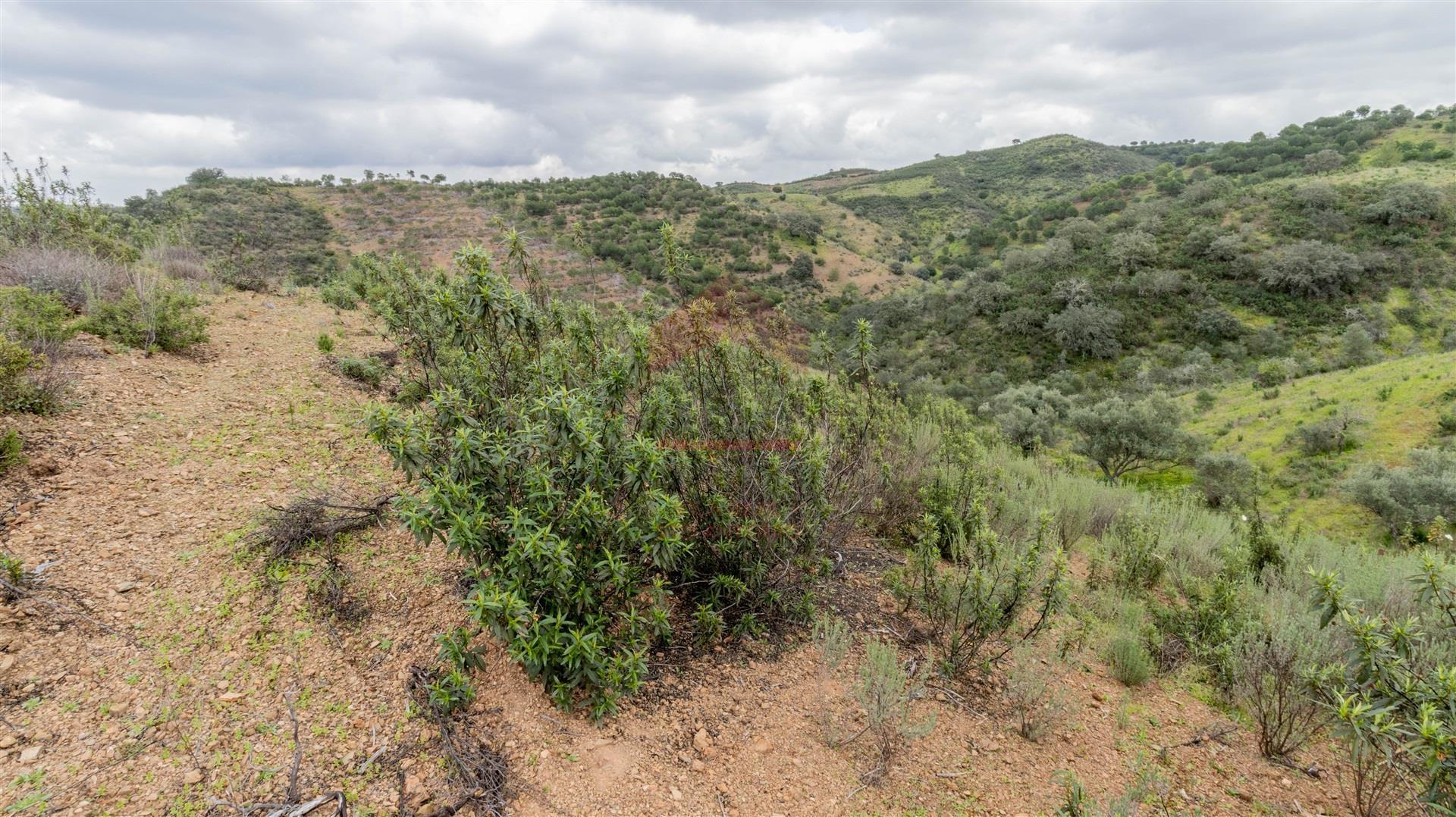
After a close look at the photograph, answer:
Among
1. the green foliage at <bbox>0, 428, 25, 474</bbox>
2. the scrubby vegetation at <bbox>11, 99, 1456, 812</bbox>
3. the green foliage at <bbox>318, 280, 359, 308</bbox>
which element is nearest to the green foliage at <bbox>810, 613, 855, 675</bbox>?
the scrubby vegetation at <bbox>11, 99, 1456, 812</bbox>

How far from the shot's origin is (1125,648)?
4352 mm

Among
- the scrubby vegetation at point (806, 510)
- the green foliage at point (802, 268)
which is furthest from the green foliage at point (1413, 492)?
the green foliage at point (802, 268)

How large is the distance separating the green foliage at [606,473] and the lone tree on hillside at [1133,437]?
48.7ft

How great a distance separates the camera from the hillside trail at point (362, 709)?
2.74 m

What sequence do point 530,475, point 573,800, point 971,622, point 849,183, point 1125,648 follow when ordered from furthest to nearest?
point 849,183 → point 1125,648 → point 971,622 → point 530,475 → point 573,800

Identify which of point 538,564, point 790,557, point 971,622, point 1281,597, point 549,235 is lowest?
point 1281,597

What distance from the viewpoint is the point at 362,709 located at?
10.2ft

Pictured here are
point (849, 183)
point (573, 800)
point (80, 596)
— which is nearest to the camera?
point (573, 800)

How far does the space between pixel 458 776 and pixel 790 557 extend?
2.33 m

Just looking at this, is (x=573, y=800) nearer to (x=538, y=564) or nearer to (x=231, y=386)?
(x=538, y=564)

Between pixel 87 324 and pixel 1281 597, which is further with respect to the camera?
pixel 87 324

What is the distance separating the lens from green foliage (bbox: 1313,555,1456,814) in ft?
7.91

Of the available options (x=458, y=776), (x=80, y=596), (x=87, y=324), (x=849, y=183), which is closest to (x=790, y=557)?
(x=458, y=776)

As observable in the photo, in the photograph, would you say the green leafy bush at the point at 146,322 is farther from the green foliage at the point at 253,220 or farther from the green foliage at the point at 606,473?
the green foliage at the point at 253,220
